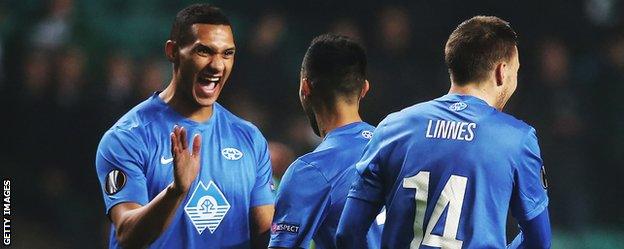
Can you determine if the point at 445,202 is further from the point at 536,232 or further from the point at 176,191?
the point at 176,191

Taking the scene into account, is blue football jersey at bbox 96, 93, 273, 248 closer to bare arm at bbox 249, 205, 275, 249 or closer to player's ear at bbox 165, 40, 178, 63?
bare arm at bbox 249, 205, 275, 249

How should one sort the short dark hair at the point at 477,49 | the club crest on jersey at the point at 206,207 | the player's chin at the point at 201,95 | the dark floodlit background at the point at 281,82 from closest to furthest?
the short dark hair at the point at 477,49, the club crest on jersey at the point at 206,207, the player's chin at the point at 201,95, the dark floodlit background at the point at 281,82

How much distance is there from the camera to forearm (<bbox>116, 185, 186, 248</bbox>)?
3436 millimetres

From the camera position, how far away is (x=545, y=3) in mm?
8945

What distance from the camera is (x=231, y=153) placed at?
156 inches

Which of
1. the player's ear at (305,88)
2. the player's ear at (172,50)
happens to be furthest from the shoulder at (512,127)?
the player's ear at (172,50)

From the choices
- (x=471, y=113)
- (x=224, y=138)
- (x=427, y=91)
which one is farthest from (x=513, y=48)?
(x=427, y=91)

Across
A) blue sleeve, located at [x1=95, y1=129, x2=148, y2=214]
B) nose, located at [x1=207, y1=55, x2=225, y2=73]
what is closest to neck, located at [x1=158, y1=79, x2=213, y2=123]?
nose, located at [x1=207, y1=55, x2=225, y2=73]

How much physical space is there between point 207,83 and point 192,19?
0.86ft

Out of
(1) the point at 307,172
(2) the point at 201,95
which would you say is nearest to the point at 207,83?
(2) the point at 201,95

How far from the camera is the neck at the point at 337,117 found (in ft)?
11.9

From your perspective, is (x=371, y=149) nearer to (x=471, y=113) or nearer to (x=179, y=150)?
(x=471, y=113)

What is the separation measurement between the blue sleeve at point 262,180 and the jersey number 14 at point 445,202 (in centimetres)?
94

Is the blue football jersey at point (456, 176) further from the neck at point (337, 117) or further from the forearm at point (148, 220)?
the forearm at point (148, 220)
